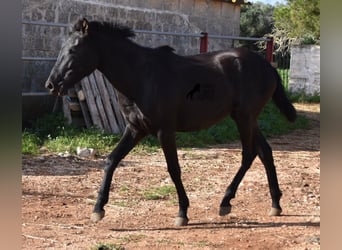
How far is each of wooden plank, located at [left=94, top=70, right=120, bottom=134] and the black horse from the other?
4.60 metres

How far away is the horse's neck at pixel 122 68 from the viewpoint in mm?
4973

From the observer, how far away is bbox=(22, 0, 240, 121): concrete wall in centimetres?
1007

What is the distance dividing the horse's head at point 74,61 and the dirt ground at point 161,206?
1.32 m

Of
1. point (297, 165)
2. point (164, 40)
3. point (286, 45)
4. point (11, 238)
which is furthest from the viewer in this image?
point (286, 45)

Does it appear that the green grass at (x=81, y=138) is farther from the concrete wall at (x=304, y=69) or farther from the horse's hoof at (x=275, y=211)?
the concrete wall at (x=304, y=69)

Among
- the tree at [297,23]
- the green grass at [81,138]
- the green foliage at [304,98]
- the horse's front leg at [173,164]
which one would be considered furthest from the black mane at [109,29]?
the green foliage at [304,98]

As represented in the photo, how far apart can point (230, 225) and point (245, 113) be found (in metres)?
1.17

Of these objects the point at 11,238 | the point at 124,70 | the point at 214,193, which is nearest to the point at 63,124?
the point at 214,193

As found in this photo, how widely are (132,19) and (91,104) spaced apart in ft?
10.8

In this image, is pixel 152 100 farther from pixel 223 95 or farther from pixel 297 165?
pixel 297 165

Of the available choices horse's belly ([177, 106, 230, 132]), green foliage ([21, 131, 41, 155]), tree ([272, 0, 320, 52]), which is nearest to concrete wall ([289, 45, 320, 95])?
tree ([272, 0, 320, 52])

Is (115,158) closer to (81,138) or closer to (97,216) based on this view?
(97,216)

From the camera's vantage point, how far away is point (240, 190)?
6.53m

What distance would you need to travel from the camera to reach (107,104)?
1008 cm
